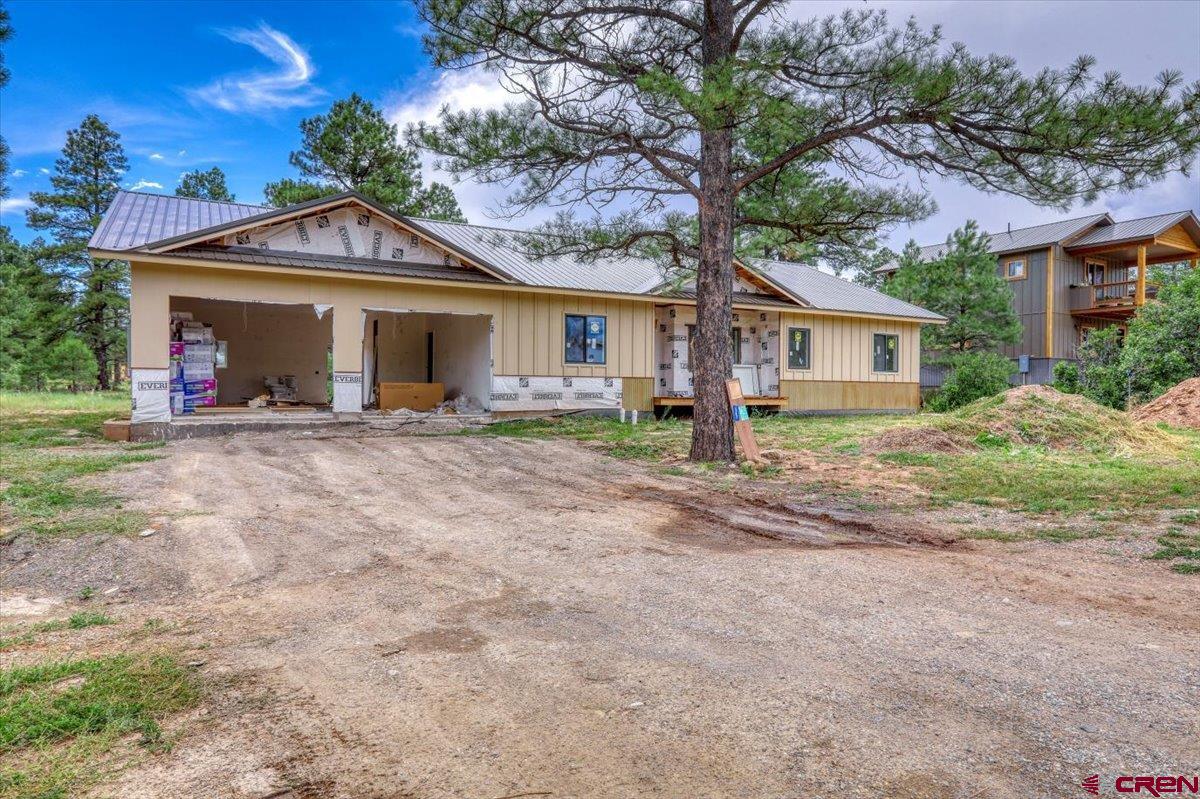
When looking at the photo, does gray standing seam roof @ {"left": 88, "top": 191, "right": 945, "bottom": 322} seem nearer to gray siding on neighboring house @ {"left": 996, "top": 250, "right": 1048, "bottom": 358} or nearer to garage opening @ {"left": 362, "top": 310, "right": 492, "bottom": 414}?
garage opening @ {"left": 362, "top": 310, "right": 492, "bottom": 414}

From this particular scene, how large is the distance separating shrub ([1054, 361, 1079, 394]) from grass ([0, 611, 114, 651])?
63.0 ft

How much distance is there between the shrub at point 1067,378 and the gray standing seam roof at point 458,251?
4.25 metres

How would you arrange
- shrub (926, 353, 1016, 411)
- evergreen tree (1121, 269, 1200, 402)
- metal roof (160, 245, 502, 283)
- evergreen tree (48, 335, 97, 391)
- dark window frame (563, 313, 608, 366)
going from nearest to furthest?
1. metal roof (160, 245, 502, 283)
2. evergreen tree (1121, 269, 1200, 402)
3. dark window frame (563, 313, 608, 366)
4. shrub (926, 353, 1016, 411)
5. evergreen tree (48, 335, 97, 391)

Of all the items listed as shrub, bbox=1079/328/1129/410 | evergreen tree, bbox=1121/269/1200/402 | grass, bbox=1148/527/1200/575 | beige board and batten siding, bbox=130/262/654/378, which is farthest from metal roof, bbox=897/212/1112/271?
grass, bbox=1148/527/1200/575

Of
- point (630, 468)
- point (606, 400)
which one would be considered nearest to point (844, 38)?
point (630, 468)

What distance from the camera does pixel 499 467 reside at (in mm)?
9359

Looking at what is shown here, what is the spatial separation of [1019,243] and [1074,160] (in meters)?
22.1

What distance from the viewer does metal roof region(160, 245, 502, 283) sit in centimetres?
1231

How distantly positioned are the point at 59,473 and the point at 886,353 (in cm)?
1987

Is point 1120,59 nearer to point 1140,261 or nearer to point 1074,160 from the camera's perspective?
point 1074,160

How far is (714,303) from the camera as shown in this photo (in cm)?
997

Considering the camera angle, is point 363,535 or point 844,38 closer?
point 363,535

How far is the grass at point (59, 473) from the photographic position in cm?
578

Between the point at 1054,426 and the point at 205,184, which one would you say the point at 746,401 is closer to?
the point at 1054,426
